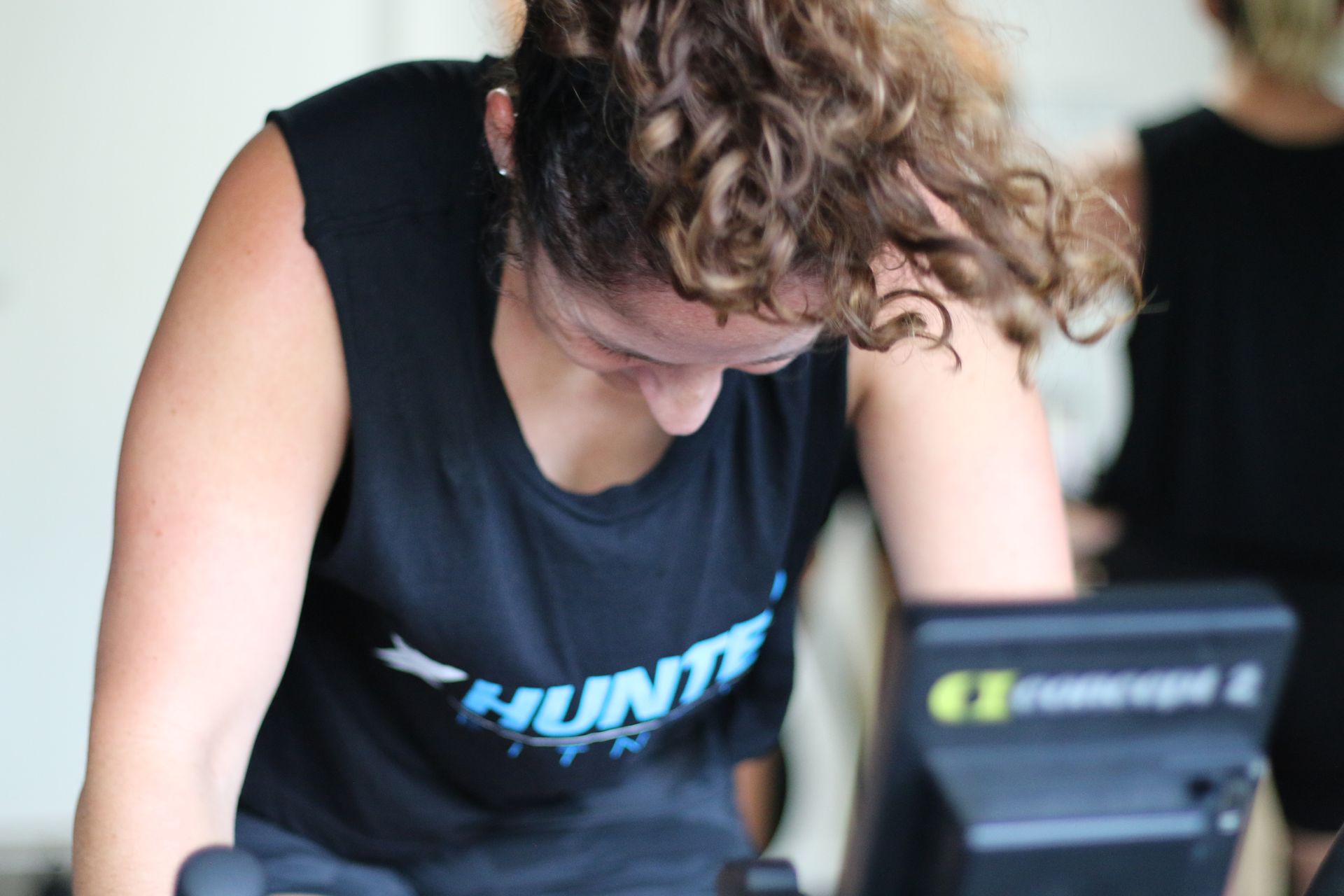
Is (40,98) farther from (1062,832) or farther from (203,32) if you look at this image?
(1062,832)

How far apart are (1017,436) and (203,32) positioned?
183 centimetres

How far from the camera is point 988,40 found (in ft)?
2.64

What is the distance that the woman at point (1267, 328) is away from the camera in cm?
166

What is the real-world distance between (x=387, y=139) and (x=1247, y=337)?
1247mm

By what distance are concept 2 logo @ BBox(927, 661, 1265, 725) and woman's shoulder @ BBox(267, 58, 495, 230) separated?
1.92 ft

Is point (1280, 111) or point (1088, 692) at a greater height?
point (1088, 692)

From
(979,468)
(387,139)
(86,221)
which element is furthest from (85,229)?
(979,468)

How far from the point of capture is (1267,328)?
1.70 meters

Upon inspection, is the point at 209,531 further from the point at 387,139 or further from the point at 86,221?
the point at 86,221

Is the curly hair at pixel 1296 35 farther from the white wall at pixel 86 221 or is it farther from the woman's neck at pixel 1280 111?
the white wall at pixel 86 221

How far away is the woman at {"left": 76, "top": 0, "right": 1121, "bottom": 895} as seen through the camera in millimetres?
657

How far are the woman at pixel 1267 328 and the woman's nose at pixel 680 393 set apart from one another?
1.08 m

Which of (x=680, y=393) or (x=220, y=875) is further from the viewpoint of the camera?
(x=680, y=393)

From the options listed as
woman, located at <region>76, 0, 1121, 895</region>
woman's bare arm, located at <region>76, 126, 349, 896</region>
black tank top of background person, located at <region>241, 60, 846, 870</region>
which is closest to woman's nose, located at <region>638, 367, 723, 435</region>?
woman, located at <region>76, 0, 1121, 895</region>
